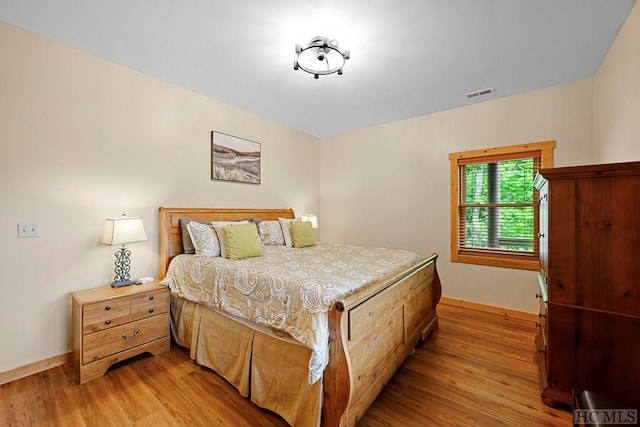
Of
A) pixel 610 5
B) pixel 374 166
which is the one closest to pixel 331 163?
pixel 374 166

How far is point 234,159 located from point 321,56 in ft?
6.31

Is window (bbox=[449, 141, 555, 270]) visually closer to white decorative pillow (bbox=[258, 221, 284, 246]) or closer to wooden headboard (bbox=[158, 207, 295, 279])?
white decorative pillow (bbox=[258, 221, 284, 246])

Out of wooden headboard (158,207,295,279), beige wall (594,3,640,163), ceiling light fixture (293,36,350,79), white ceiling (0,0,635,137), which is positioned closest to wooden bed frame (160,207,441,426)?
wooden headboard (158,207,295,279)

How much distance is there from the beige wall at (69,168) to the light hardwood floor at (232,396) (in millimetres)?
562

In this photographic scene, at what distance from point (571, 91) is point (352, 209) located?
3100mm

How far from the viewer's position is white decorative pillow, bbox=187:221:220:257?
274 centimetres

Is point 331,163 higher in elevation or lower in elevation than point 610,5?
lower

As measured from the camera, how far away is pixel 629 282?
149cm

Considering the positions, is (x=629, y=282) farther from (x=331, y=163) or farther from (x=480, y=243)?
(x=331, y=163)

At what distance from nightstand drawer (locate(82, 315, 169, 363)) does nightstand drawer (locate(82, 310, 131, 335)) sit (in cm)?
3

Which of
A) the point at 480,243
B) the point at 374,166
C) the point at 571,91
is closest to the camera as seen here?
the point at 571,91

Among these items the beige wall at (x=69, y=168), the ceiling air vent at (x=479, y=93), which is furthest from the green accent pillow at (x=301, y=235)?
the ceiling air vent at (x=479, y=93)

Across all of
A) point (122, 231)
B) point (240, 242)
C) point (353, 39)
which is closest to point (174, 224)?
point (122, 231)

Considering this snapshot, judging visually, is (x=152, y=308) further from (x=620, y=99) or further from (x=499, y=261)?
(x=620, y=99)
